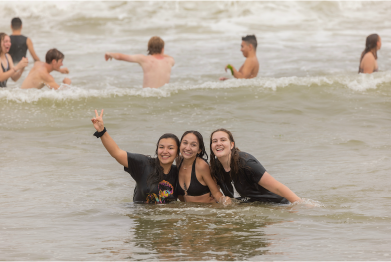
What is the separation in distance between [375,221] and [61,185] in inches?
132

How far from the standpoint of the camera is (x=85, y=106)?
1006cm

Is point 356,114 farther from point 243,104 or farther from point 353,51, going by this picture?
point 353,51

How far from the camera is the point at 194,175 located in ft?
16.5

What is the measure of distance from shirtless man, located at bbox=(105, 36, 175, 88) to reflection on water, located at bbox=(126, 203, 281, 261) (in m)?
5.42

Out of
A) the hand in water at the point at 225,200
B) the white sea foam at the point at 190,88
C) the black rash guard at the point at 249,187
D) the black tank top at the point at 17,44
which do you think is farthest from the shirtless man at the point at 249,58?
the hand in water at the point at 225,200

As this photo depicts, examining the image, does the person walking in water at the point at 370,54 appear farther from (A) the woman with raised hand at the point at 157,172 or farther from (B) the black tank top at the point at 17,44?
(B) the black tank top at the point at 17,44

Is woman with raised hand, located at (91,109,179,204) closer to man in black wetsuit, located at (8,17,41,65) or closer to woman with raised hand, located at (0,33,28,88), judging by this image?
woman with raised hand, located at (0,33,28,88)

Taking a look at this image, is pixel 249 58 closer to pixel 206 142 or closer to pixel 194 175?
pixel 206 142

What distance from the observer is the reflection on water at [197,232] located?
3.64 meters

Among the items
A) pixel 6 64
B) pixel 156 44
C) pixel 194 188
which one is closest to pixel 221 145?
pixel 194 188

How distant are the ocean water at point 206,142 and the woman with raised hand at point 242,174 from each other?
0.46ft

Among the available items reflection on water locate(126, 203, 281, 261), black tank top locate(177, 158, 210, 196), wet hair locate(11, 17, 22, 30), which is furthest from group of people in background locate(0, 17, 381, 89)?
reflection on water locate(126, 203, 281, 261)

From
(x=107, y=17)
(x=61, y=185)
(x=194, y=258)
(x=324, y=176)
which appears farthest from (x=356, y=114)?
(x=107, y=17)

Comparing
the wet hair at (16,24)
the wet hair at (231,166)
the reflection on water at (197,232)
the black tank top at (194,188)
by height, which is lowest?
the reflection on water at (197,232)
